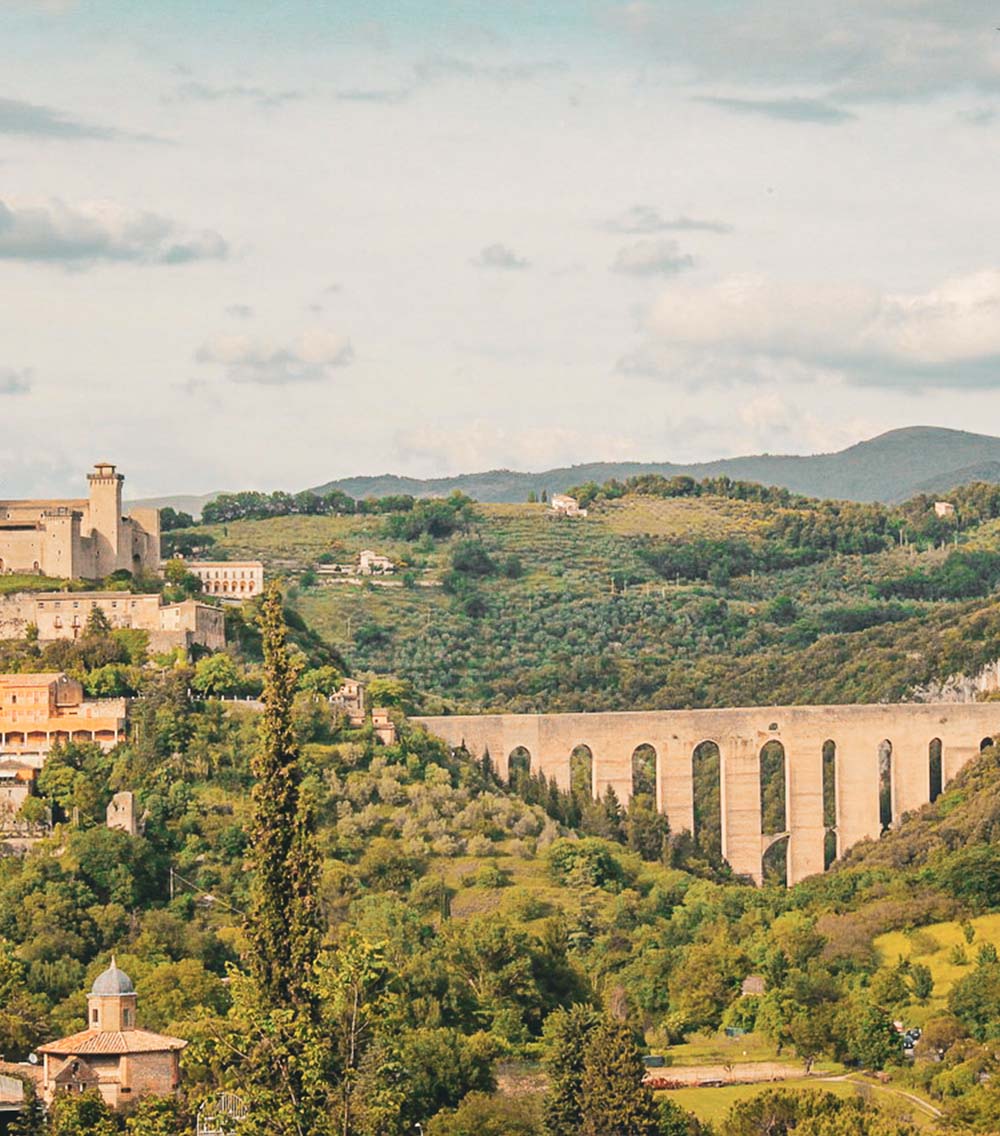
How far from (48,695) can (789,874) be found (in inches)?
954

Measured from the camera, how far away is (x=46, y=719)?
7638 centimetres

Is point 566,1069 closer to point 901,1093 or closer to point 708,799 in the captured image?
point 901,1093

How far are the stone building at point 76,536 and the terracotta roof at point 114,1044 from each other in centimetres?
3365

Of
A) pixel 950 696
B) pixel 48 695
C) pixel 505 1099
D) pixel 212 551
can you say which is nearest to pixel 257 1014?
pixel 505 1099

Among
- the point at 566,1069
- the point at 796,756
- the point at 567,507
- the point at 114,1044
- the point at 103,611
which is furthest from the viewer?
the point at 567,507

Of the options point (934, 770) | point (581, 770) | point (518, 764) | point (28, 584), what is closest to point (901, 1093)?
point (518, 764)

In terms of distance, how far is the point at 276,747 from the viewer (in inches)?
1802

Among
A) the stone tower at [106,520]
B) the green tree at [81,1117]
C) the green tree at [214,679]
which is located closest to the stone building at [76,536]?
the stone tower at [106,520]

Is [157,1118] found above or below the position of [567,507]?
below

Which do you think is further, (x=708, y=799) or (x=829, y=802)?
(x=708, y=799)

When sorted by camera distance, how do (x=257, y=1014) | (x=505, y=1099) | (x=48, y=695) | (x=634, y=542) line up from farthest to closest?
(x=634, y=542), (x=48, y=695), (x=505, y=1099), (x=257, y=1014)

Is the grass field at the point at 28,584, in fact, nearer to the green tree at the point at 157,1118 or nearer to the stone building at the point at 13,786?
the stone building at the point at 13,786

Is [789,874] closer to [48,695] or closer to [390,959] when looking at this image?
[48,695]

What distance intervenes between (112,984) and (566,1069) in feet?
26.6
